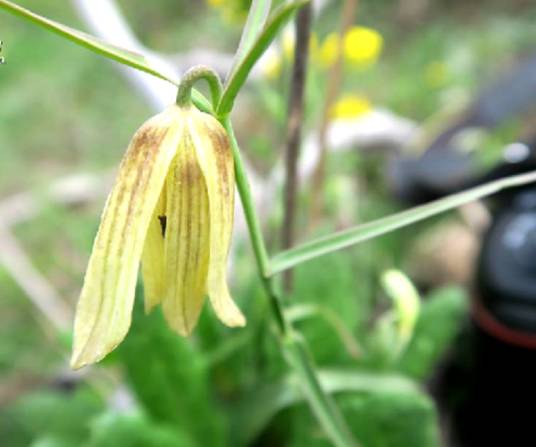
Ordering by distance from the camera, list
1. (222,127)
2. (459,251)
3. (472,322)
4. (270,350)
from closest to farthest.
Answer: (222,127)
(270,350)
(472,322)
(459,251)

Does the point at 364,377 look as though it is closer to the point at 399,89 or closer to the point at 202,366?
the point at 202,366

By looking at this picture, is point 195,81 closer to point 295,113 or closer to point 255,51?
point 255,51

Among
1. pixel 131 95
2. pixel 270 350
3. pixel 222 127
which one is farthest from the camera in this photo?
pixel 131 95

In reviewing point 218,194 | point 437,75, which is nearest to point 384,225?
point 218,194

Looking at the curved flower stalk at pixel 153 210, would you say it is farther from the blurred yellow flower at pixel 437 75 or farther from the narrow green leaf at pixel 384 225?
the blurred yellow flower at pixel 437 75

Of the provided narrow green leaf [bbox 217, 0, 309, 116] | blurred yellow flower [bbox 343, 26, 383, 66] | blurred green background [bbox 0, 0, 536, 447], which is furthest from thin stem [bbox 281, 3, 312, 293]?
blurred yellow flower [bbox 343, 26, 383, 66]

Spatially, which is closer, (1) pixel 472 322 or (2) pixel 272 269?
(2) pixel 272 269

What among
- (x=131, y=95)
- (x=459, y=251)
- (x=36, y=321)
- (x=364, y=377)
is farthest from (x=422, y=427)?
(x=131, y=95)

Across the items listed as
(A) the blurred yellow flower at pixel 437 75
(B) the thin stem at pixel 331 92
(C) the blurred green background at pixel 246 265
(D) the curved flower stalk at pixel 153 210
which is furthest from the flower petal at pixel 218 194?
(A) the blurred yellow flower at pixel 437 75
